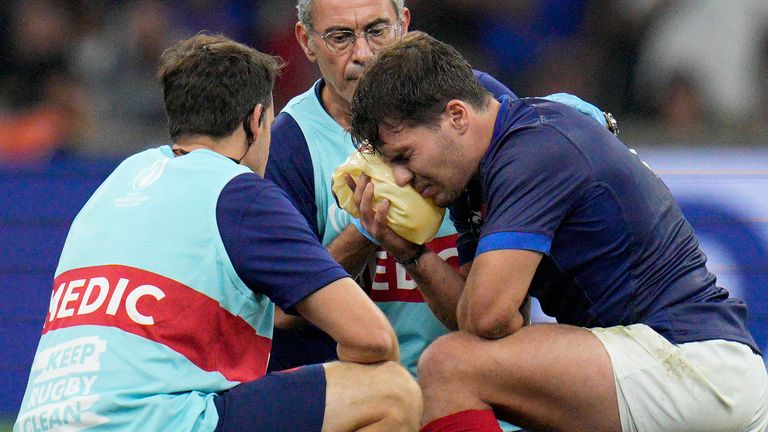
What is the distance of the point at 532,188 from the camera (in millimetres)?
3193

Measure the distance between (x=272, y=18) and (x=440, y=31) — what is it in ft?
3.69

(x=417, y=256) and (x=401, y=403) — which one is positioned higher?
(x=417, y=256)

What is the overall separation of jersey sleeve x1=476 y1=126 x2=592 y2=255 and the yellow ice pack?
9.3 inches

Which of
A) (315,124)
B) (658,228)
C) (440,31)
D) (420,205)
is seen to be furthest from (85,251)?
(440,31)

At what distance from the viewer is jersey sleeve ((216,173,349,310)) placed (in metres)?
3.04

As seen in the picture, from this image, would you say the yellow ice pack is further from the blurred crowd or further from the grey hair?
the blurred crowd

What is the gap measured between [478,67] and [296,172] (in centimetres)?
356


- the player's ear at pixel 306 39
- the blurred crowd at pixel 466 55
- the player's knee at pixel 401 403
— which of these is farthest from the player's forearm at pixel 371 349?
the blurred crowd at pixel 466 55

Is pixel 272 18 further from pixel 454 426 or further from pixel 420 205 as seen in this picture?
pixel 454 426

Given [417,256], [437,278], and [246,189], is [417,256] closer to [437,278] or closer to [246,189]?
[437,278]

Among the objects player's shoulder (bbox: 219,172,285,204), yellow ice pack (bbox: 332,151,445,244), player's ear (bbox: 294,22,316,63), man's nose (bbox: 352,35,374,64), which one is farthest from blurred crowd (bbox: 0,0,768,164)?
player's shoulder (bbox: 219,172,285,204)

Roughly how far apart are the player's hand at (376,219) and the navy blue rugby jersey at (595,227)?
0.97 ft

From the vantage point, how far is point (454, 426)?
10.4ft

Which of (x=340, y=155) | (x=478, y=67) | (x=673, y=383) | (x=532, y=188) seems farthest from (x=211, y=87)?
(x=478, y=67)
